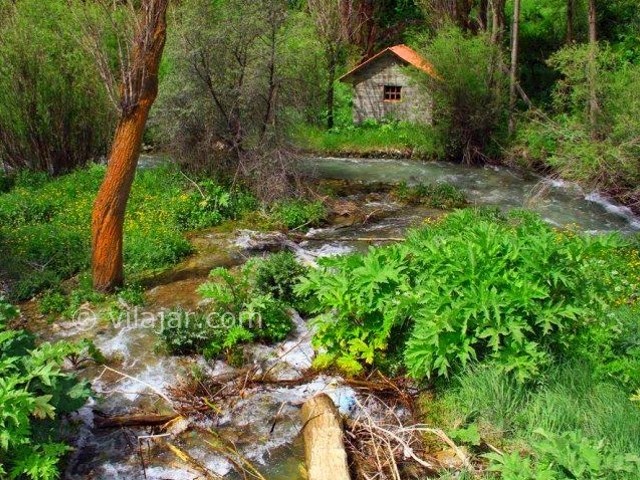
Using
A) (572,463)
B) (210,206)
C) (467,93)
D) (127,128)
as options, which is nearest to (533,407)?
(572,463)

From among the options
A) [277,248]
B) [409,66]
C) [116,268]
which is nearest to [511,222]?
[277,248]

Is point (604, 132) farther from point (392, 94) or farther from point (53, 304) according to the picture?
point (53, 304)

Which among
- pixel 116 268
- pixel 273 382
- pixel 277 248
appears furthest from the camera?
pixel 277 248

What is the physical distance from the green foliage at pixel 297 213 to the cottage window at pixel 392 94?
10815mm

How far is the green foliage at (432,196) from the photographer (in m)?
14.9

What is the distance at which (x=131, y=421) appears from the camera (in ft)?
21.0

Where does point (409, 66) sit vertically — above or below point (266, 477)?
above

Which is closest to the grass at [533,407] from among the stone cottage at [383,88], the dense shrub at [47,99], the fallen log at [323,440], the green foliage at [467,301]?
the green foliage at [467,301]

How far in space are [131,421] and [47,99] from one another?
998cm

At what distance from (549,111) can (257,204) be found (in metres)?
13.2

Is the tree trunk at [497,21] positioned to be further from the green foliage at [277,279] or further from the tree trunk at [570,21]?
the green foliage at [277,279]

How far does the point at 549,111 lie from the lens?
22.1m

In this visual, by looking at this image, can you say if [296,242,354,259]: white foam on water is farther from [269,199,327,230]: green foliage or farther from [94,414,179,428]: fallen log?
[94,414,179,428]: fallen log

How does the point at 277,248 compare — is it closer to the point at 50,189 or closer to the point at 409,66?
the point at 50,189
